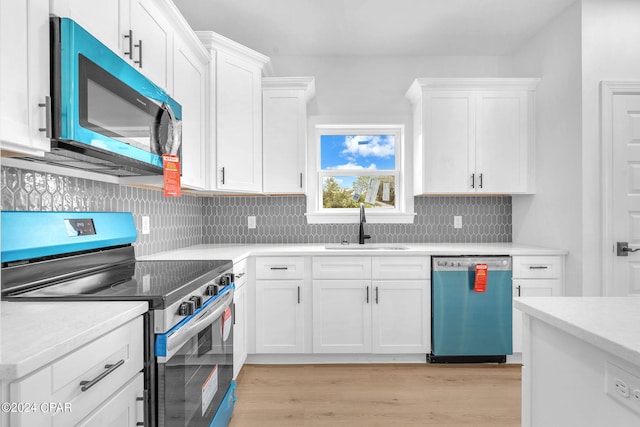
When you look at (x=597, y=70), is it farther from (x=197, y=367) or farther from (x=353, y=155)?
(x=197, y=367)

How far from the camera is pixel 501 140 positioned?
10.4 ft

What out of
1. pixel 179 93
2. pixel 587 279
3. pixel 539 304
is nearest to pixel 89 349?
pixel 539 304

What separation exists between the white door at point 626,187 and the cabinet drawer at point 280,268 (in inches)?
88.4

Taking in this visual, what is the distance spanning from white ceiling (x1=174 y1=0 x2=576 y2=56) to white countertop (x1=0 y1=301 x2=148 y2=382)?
7.80 feet

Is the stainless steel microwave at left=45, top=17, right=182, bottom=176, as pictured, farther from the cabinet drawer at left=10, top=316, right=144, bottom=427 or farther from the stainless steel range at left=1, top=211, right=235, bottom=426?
the cabinet drawer at left=10, top=316, right=144, bottom=427

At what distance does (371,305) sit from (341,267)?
0.37 metres

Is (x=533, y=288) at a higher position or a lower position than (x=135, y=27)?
lower

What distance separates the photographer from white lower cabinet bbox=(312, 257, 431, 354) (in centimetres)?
286

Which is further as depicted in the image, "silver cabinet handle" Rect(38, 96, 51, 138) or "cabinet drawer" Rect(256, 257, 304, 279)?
"cabinet drawer" Rect(256, 257, 304, 279)

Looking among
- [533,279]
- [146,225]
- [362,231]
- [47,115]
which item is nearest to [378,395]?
[362,231]

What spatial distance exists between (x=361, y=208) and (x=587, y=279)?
1.77 metres

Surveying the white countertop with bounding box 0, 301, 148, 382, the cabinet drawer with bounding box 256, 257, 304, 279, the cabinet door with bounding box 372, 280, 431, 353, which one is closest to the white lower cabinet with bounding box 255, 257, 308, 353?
the cabinet drawer with bounding box 256, 257, 304, 279

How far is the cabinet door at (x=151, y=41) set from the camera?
1706 mm

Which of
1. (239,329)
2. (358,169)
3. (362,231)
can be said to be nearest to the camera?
(239,329)
